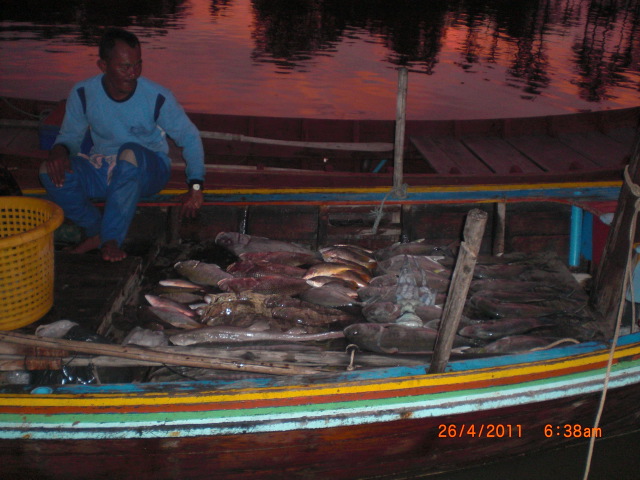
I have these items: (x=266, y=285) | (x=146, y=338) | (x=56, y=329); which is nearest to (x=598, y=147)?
(x=266, y=285)

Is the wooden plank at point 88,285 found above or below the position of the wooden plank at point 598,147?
above

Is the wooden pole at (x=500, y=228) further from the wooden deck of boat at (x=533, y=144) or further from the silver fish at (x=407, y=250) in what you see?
the wooden deck of boat at (x=533, y=144)

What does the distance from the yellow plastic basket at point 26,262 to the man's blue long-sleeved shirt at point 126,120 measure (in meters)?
1.04

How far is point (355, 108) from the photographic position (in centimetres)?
1571

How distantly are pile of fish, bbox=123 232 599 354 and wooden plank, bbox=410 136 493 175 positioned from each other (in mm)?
2964

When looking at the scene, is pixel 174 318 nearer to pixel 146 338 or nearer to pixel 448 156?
pixel 146 338

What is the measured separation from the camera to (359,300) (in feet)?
14.6

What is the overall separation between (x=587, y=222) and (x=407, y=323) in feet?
7.56

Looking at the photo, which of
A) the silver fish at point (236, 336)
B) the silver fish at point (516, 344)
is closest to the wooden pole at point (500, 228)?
the silver fish at point (516, 344)

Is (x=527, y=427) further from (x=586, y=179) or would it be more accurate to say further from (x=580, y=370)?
(x=586, y=179)

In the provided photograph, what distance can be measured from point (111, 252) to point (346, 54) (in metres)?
20.6

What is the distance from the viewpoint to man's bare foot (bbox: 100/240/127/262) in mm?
4402

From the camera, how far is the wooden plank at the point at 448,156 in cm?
770

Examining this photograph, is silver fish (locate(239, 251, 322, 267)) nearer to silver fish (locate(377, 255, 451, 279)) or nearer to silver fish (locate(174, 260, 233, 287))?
silver fish (locate(174, 260, 233, 287))
